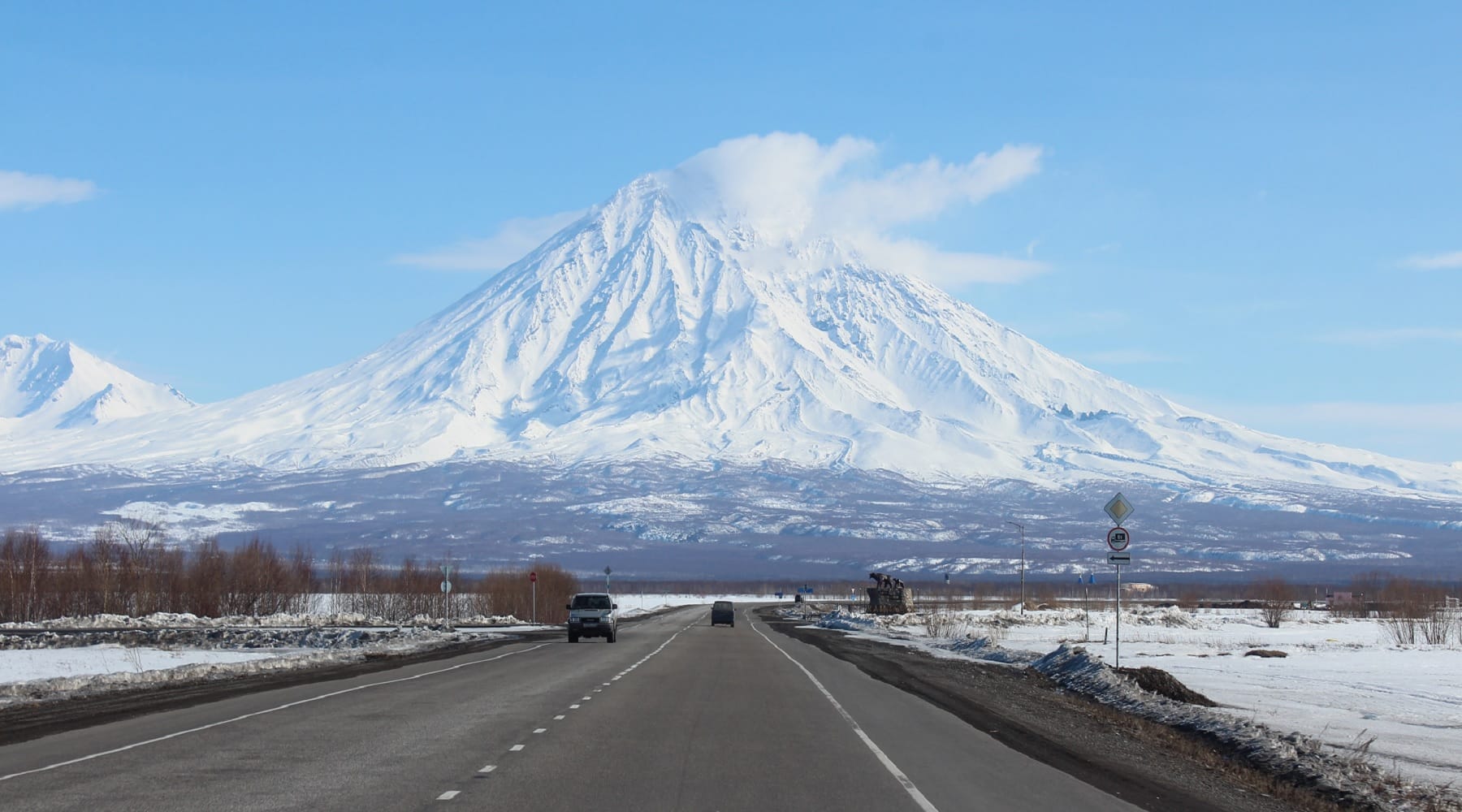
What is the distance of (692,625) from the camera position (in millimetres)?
68250

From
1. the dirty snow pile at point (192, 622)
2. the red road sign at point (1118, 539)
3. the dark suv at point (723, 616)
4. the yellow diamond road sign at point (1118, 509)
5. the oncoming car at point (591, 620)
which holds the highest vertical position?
the yellow diamond road sign at point (1118, 509)

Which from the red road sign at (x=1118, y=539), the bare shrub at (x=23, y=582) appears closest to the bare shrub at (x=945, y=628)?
the red road sign at (x=1118, y=539)

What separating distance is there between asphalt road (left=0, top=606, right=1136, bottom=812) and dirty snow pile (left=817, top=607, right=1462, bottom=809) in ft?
11.7

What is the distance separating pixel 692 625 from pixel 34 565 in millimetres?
38637

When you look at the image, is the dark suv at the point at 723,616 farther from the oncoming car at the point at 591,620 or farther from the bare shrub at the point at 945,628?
the oncoming car at the point at 591,620

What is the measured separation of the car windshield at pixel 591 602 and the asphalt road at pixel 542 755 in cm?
2249

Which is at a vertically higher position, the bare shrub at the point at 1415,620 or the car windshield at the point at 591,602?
the car windshield at the point at 591,602

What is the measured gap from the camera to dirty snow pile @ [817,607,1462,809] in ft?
54.7

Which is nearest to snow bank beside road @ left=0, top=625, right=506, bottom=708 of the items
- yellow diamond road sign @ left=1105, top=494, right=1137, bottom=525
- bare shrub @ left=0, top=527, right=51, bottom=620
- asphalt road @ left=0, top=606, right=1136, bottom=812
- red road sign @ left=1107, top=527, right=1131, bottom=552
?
asphalt road @ left=0, top=606, right=1136, bottom=812

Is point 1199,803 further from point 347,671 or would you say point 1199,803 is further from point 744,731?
point 347,671

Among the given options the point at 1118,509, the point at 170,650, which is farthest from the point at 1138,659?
the point at 170,650

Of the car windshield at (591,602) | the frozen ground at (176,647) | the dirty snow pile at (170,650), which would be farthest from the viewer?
the car windshield at (591,602)

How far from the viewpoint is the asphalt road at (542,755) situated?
42.2 ft

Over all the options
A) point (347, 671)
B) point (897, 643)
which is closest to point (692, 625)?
point (897, 643)
